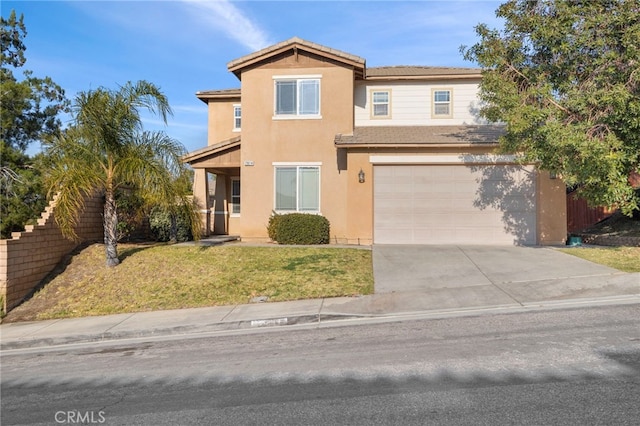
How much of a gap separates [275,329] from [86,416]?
374 cm

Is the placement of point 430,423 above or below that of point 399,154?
below

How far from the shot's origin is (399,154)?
15609 millimetres

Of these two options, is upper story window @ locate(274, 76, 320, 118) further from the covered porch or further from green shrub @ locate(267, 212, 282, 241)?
green shrub @ locate(267, 212, 282, 241)

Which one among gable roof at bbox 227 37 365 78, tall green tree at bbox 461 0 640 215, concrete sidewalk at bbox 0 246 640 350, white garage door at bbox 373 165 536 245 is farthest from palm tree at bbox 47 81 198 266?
tall green tree at bbox 461 0 640 215

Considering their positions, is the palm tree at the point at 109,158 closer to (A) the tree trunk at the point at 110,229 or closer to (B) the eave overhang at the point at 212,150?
(A) the tree trunk at the point at 110,229

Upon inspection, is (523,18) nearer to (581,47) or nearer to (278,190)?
(581,47)

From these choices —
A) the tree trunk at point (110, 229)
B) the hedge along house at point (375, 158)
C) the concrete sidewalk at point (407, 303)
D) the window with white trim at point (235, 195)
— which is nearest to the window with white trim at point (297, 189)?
the hedge along house at point (375, 158)

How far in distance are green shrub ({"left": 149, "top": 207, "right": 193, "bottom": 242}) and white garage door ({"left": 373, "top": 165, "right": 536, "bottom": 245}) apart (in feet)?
20.7

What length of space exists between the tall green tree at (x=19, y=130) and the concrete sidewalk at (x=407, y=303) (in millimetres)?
5902

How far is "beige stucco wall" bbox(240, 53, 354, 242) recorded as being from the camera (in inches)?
636

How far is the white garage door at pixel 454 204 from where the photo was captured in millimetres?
15281

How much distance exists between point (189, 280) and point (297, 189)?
19.7 feet

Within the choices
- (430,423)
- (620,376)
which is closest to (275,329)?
(430,423)

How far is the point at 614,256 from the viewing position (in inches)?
474
